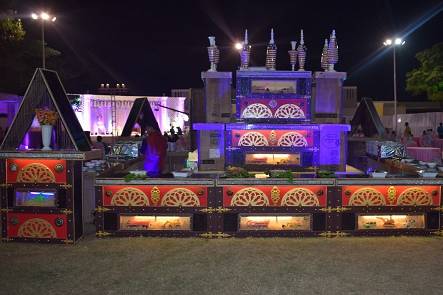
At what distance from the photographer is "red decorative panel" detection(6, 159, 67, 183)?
27.3 feet

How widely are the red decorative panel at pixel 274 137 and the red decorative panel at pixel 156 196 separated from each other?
501 centimetres

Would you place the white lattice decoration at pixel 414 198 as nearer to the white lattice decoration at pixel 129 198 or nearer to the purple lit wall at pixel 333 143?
the purple lit wall at pixel 333 143

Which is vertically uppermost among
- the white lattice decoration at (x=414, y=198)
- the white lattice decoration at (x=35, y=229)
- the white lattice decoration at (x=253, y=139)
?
the white lattice decoration at (x=253, y=139)

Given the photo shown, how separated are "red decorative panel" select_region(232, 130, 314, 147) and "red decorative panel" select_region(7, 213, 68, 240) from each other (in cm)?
636

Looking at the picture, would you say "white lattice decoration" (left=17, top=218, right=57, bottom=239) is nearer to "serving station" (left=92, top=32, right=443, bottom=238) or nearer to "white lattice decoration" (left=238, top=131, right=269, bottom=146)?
"serving station" (left=92, top=32, right=443, bottom=238)

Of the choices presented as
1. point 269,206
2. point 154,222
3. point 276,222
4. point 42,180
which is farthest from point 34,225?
point 276,222

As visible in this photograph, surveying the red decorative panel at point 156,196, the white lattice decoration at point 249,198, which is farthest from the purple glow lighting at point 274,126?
the red decorative panel at point 156,196

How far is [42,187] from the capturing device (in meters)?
8.35

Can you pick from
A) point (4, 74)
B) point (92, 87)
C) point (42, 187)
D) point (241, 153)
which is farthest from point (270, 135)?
point (92, 87)

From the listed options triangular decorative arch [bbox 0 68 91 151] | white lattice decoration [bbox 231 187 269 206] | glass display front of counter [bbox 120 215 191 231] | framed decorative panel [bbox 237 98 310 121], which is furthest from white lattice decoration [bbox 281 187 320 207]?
framed decorative panel [bbox 237 98 310 121]

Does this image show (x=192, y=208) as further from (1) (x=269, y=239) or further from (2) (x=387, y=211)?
(2) (x=387, y=211)

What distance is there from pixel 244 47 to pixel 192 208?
608 centimetres

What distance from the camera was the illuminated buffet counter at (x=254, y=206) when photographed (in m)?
8.54

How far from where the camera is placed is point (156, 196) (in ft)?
28.1
